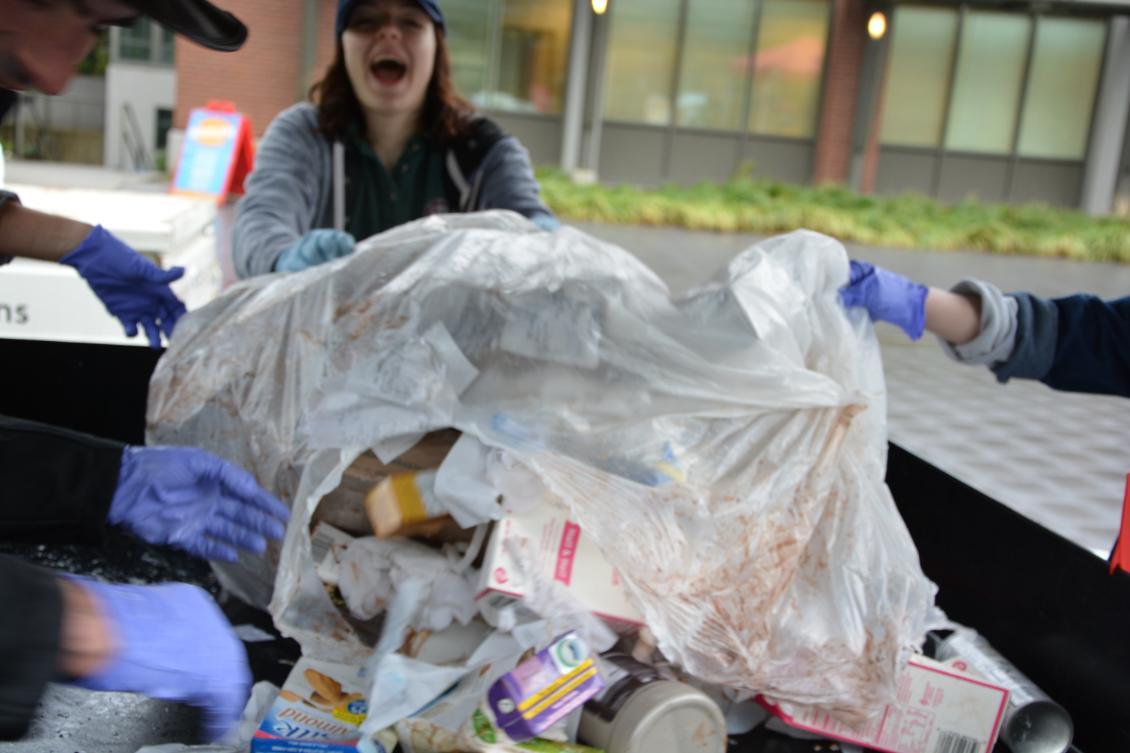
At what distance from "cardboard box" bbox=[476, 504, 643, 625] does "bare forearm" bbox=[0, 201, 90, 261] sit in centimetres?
109

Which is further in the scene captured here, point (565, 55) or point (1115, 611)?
point (565, 55)

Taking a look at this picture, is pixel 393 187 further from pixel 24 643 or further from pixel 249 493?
pixel 24 643

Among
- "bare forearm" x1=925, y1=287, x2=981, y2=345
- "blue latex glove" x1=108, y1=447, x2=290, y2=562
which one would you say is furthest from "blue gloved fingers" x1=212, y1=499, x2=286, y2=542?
"bare forearm" x1=925, y1=287, x2=981, y2=345

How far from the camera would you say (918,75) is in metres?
14.9

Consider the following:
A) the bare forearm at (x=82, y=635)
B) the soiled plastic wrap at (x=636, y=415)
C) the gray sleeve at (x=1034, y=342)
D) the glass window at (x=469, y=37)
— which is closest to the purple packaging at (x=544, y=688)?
the soiled plastic wrap at (x=636, y=415)

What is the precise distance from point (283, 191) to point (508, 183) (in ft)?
1.75

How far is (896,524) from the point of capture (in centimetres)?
160

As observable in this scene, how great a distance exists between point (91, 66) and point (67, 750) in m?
17.1

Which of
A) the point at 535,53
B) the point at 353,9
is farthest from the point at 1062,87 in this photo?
the point at 353,9

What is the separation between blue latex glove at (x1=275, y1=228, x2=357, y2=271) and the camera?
1854mm

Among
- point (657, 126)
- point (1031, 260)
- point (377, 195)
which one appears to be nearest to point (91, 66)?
point (657, 126)

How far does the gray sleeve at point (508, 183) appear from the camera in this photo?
8.16 feet

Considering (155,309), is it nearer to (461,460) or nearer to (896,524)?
(461,460)

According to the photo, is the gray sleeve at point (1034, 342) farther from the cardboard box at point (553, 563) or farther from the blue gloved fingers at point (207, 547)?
the blue gloved fingers at point (207, 547)
